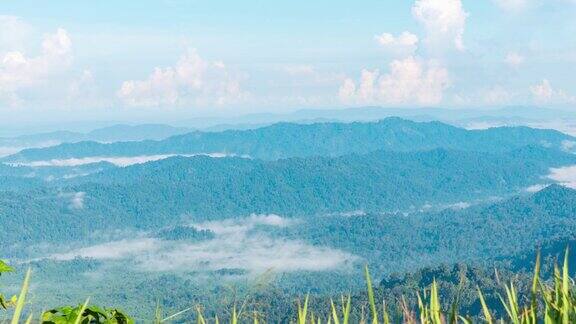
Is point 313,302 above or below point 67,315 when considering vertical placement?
below

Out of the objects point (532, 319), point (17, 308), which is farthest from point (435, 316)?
point (17, 308)

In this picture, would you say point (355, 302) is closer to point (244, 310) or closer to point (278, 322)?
point (278, 322)

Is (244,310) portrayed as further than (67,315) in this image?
Yes

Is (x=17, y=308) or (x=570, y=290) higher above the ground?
(x=17, y=308)

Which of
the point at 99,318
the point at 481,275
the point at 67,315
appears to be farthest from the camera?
the point at 481,275

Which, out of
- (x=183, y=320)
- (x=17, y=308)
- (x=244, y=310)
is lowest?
(x=183, y=320)

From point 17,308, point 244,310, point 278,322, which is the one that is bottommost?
point 278,322

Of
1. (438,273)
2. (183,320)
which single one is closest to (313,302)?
(438,273)

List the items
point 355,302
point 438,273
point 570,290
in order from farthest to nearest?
point 438,273, point 355,302, point 570,290

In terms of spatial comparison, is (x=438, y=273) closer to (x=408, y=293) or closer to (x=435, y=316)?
(x=408, y=293)
